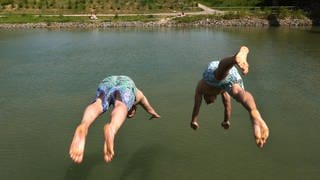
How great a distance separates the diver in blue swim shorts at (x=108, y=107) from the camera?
27.0 ft

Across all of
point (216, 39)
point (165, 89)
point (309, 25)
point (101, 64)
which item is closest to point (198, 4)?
point (309, 25)

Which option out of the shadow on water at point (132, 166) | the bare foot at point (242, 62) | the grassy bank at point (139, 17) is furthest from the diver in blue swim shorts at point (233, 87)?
the grassy bank at point (139, 17)

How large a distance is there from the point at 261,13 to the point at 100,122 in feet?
128

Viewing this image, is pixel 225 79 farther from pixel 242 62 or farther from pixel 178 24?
pixel 178 24

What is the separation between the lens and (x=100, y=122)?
16297 millimetres

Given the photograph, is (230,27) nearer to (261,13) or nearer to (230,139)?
(261,13)

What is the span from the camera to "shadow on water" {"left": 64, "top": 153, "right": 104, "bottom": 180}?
39.3 ft

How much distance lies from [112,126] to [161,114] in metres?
8.63

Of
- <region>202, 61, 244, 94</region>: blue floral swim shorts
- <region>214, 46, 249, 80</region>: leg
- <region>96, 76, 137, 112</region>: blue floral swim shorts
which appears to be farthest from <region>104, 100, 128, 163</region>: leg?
<region>214, 46, 249, 80</region>: leg

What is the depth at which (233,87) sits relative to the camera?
9781 mm

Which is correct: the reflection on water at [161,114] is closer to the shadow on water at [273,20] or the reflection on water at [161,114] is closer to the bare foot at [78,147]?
the bare foot at [78,147]

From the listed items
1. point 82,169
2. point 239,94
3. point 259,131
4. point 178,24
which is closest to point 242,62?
point 239,94

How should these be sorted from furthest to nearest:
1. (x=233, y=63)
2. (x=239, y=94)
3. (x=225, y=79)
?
(x=225, y=79), (x=239, y=94), (x=233, y=63)

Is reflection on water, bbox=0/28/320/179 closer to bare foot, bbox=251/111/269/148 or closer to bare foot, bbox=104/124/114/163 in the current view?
bare foot, bbox=251/111/269/148
